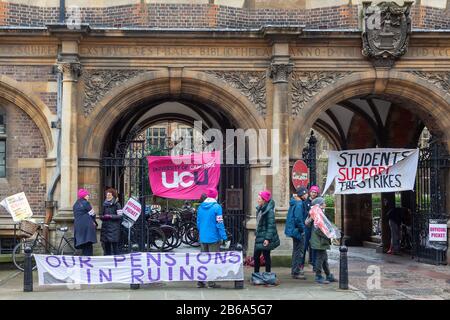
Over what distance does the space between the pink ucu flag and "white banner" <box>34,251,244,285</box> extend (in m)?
4.22

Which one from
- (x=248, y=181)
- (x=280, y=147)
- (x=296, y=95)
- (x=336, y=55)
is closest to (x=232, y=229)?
(x=248, y=181)

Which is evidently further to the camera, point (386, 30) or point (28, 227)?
point (386, 30)

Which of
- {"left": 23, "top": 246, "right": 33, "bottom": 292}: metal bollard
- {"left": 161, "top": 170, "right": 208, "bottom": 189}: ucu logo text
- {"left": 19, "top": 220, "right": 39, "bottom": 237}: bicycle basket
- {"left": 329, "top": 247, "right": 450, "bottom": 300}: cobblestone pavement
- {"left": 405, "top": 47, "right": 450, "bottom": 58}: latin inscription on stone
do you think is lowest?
{"left": 329, "top": 247, "right": 450, "bottom": 300}: cobblestone pavement

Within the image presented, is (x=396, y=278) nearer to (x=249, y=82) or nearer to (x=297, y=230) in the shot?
(x=297, y=230)

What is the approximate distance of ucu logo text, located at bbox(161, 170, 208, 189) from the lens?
1495 cm

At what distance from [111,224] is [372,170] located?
6356 millimetres

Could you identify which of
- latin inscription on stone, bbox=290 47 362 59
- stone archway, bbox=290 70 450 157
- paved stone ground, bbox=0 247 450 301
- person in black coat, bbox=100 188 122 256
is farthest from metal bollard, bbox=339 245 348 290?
latin inscription on stone, bbox=290 47 362 59

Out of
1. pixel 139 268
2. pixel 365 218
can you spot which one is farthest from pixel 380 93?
pixel 139 268

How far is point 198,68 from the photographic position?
1465 cm

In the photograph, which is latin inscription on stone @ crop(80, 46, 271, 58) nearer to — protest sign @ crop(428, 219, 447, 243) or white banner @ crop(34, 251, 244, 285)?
protest sign @ crop(428, 219, 447, 243)

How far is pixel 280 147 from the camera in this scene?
14.5 meters

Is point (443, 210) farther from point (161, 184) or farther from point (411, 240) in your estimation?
point (161, 184)

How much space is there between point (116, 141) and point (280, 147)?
6158mm

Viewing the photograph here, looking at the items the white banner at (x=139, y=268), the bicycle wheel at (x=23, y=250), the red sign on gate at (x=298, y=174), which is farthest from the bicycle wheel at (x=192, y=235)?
the white banner at (x=139, y=268)
